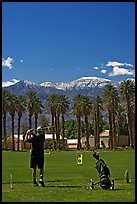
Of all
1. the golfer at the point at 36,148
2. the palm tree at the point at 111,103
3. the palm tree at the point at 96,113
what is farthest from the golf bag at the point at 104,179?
the palm tree at the point at 96,113

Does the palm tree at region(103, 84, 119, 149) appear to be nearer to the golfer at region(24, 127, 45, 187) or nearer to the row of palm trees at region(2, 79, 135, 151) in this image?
the row of palm trees at region(2, 79, 135, 151)

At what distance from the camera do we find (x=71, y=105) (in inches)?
4606

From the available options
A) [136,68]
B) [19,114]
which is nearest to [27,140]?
[136,68]

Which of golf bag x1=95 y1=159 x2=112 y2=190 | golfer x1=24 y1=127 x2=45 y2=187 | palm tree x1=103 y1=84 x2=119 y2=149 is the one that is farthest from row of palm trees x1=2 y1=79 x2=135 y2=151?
golf bag x1=95 y1=159 x2=112 y2=190

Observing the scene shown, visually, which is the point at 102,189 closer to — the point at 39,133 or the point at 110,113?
the point at 39,133

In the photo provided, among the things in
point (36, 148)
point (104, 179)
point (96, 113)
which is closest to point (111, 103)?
point (96, 113)

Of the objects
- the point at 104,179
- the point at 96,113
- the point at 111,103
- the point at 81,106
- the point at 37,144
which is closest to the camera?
the point at 104,179

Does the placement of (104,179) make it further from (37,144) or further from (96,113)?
(96,113)

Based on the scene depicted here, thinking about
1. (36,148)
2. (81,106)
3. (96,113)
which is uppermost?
(81,106)

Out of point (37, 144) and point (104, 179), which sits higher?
point (37, 144)

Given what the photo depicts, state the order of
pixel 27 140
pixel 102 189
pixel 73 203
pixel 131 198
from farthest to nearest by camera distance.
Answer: pixel 27 140
pixel 102 189
pixel 131 198
pixel 73 203

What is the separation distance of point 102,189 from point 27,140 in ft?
10.3

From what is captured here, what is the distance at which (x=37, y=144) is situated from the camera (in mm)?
15477

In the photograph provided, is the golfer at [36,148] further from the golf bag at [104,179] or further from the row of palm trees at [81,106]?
the row of palm trees at [81,106]
